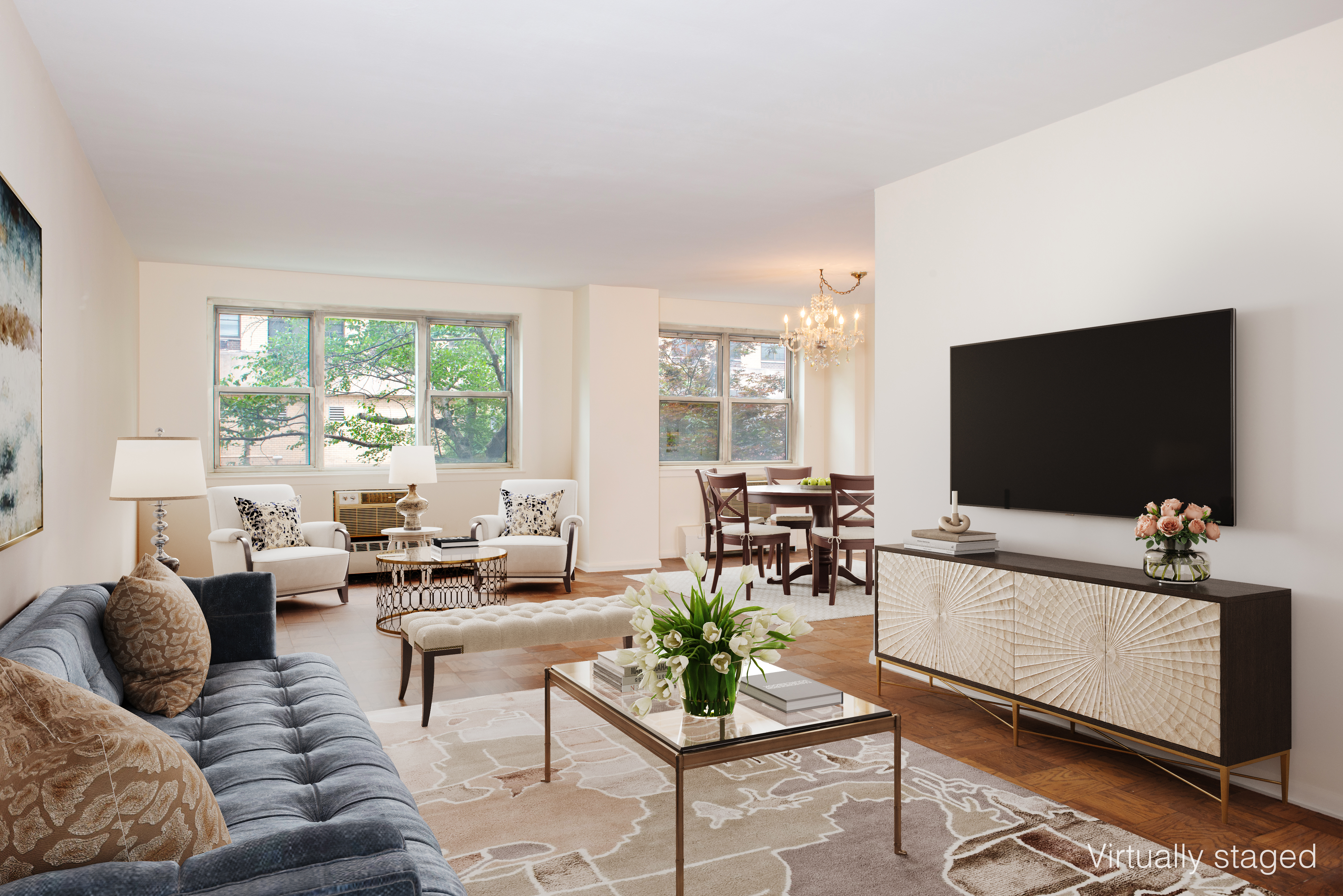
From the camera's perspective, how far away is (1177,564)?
2885 millimetres

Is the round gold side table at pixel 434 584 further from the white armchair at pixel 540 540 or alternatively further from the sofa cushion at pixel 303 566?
the sofa cushion at pixel 303 566

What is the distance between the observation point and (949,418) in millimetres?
4156

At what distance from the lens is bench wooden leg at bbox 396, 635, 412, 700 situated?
3.94 m

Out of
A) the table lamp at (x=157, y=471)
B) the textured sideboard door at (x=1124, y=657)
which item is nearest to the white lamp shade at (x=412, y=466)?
A: the table lamp at (x=157, y=471)

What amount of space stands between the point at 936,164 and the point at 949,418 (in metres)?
1.21

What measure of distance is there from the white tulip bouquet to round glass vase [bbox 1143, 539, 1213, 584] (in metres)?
1.35

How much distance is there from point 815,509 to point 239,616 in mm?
4859

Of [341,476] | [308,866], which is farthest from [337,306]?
[308,866]

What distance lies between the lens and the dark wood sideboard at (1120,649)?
2670 millimetres

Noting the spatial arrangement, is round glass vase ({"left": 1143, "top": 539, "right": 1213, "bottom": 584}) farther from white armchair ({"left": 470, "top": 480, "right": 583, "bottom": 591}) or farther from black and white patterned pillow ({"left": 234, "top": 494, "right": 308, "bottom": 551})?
black and white patterned pillow ({"left": 234, "top": 494, "right": 308, "bottom": 551})

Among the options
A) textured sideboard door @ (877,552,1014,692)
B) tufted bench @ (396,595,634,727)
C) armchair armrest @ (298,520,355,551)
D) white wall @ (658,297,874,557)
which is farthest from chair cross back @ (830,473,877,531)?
armchair armrest @ (298,520,355,551)

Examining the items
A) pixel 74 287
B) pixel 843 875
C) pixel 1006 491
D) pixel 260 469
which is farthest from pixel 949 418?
pixel 260 469

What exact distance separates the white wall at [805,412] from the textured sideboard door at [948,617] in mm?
4340

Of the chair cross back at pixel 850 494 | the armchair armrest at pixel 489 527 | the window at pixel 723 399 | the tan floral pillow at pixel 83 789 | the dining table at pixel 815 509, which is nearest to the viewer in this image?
the tan floral pillow at pixel 83 789
